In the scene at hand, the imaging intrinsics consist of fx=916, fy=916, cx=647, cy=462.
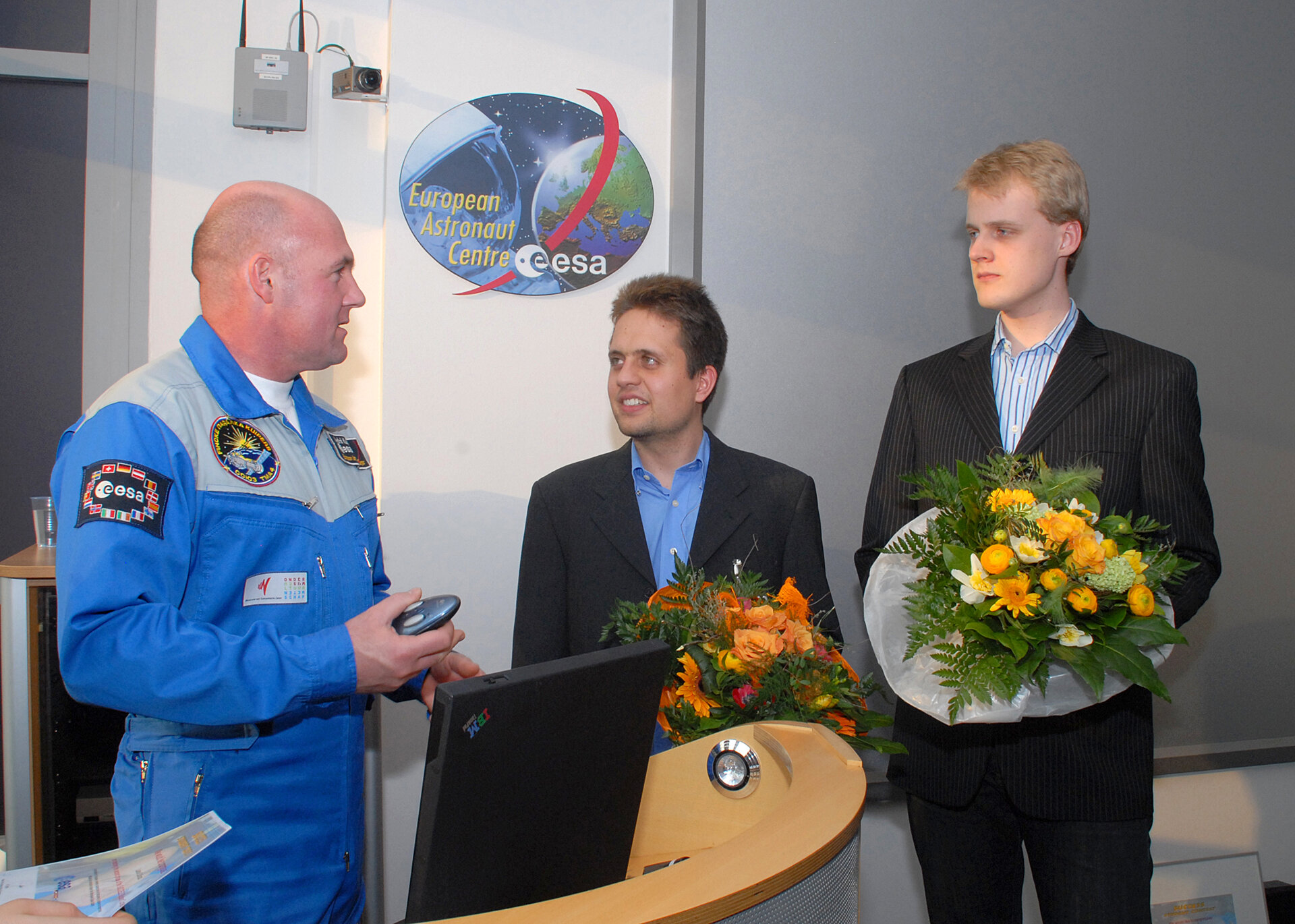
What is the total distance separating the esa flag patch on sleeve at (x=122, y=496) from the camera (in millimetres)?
1322

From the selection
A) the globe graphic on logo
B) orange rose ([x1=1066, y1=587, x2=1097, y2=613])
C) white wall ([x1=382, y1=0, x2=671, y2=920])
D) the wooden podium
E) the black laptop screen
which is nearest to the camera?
the wooden podium

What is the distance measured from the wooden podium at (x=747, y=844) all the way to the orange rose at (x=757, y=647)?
0.12 m

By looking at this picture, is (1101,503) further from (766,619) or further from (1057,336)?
(766,619)

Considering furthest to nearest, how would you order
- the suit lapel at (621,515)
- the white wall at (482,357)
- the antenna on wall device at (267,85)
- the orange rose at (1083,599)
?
1. the white wall at (482,357)
2. the antenna on wall device at (267,85)
3. the suit lapel at (621,515)
4. the orange rose at (1083,599)

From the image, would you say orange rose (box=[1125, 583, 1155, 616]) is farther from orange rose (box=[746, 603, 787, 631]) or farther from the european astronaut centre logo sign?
the european astronaut centre logo sign

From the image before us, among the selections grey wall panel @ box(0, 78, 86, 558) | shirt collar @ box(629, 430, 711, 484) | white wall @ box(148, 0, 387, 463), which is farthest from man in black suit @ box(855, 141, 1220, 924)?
grey wall panel @ box(0, 78, 86, 558)

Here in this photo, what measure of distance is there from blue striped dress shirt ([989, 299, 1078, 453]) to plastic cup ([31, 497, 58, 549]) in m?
2.34

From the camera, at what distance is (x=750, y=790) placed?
3.90 ft

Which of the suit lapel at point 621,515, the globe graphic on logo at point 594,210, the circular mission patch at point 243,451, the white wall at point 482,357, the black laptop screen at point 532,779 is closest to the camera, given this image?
the black laptop screen at point 532,779

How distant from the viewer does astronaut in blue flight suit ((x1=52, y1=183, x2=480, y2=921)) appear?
4.32 ft

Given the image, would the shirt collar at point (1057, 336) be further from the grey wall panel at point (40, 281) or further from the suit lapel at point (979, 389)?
the grey wall panel at point (40, 281)

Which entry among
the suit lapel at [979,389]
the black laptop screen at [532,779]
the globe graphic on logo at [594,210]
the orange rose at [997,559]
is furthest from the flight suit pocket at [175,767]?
the globe graphic on logo at [594,210]

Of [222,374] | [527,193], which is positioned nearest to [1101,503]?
[222,374]

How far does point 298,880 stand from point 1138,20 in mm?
3497
